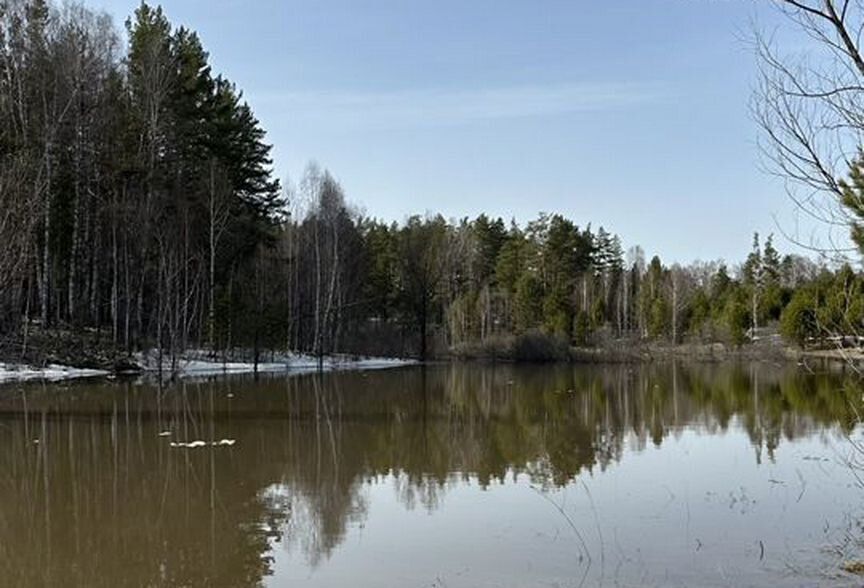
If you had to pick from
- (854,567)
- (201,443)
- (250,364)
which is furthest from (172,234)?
(854,567)

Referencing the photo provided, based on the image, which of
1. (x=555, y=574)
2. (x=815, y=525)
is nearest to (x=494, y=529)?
(x=555, y=574)

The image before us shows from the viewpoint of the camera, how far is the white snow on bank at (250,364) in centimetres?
3212

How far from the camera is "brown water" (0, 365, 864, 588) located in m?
7.18

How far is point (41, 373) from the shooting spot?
90.9ft

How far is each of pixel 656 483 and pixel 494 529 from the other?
11.1 feet

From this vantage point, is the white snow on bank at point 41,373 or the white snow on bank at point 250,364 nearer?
the white snow on bank at point 41,373

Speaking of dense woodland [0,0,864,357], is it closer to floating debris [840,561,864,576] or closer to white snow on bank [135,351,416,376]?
white snow on bank [135,351,416,376]

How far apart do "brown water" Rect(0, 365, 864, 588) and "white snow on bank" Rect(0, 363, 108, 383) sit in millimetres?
6130

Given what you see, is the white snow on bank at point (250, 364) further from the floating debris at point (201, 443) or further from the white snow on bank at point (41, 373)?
the floating debris at point (201, 443)

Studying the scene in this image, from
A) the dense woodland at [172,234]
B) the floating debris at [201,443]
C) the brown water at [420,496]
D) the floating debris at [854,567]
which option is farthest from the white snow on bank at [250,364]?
the floating debris at [854,567]

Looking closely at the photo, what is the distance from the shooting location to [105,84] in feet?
109

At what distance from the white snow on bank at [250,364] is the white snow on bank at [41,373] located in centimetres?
255

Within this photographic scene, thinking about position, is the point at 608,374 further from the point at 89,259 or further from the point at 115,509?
the point at 115,509

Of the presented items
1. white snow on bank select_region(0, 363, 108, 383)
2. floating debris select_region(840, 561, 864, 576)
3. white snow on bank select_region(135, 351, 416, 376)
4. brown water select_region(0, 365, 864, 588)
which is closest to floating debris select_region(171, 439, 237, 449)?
brown water select_region(0, 365, 864, 588)
